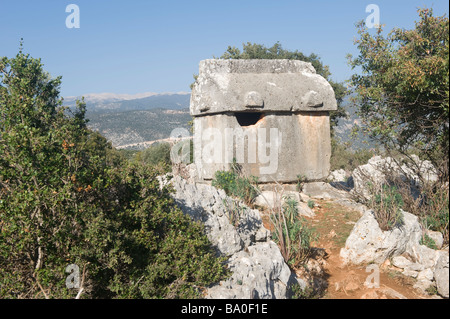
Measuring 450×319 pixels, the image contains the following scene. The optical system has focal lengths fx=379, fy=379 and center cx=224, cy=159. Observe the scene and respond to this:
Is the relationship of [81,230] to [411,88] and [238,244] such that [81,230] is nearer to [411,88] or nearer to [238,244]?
[238,244]

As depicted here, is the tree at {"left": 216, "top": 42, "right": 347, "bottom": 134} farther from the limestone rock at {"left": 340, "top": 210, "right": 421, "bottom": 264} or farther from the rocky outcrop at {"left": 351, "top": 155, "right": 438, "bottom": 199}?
the limestone rock at {"left": 340, "top": 210, "right": 421, "bottom": 264}

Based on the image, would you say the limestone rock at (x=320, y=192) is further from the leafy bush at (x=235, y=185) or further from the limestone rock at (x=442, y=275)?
the limestone rock at (x=442, y=275)

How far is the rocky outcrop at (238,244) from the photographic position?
15.5ft

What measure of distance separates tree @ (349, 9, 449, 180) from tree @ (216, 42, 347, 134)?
919cm

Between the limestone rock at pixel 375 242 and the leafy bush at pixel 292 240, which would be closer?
the leafy bush at pixel 292 240

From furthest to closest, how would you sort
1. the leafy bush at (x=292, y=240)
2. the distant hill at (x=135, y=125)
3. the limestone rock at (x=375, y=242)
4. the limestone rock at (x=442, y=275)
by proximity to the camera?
the distant hill at (x=135, y=125) → the limestone rock at (x=375, y=242) → the leafy bush at (x=292, y=240) → the limestone rock at (x=442, y=275)

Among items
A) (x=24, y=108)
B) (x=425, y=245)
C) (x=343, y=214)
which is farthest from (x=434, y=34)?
(x=24, y=108)

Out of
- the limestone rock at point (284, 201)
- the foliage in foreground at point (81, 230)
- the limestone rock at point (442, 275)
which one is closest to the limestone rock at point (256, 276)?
the foliage in foreground at point (81, 230)

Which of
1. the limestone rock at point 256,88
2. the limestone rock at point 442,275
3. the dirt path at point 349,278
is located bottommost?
the dirt path at point 349,278

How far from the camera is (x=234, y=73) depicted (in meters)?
10.0

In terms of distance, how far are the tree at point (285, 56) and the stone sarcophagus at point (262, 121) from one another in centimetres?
789

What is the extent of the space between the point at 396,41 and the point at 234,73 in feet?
12.9

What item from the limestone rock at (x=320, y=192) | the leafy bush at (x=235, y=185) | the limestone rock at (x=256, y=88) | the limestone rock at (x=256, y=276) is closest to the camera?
the limestone rock at (x=256, y=276)
